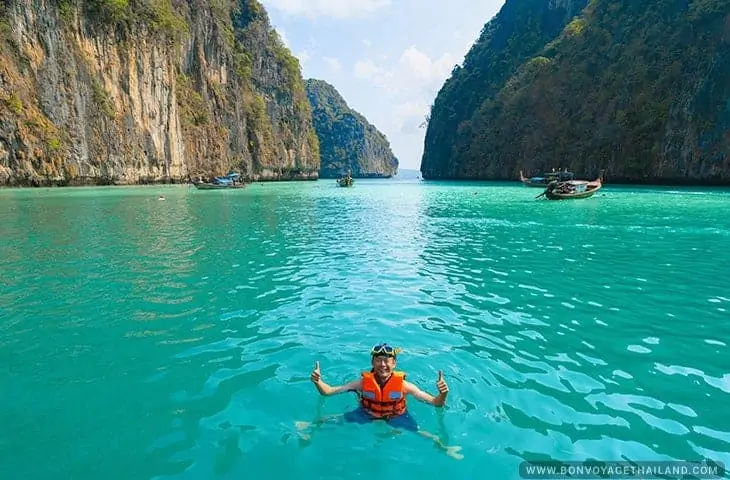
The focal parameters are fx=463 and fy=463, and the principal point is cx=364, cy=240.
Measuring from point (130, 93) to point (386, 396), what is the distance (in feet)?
220

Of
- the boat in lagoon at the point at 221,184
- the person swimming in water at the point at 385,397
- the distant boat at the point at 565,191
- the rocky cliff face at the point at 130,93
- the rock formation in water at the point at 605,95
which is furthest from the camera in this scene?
the boat in lagoon at the point at 221,184

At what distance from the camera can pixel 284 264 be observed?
13445 millimetres

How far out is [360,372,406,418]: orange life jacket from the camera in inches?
197

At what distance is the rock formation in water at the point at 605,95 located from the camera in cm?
5146

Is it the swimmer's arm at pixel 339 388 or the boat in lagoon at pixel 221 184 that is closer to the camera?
the swimmer's arm at pixel 339 388

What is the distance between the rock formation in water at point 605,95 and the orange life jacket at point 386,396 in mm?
57928

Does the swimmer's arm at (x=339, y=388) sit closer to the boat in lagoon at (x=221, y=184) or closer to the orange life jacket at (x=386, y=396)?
the orange life jacket at (x=386, y=396)

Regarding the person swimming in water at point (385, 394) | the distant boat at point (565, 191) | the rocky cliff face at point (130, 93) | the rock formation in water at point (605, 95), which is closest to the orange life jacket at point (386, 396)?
the person swimming in water at point (385, 394)

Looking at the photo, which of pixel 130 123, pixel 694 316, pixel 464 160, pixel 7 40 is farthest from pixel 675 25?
pixel 7 40

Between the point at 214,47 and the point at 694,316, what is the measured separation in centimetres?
9149

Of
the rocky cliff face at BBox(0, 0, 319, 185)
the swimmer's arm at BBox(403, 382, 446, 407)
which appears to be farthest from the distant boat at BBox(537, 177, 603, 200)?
the rocky cliff face at BBox(0, 0, 319, 185)

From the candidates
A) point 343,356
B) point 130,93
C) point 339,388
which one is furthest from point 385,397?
point 130,93

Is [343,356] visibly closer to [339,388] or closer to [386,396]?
[339,388]

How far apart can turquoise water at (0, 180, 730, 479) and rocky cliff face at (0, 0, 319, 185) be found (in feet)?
139
